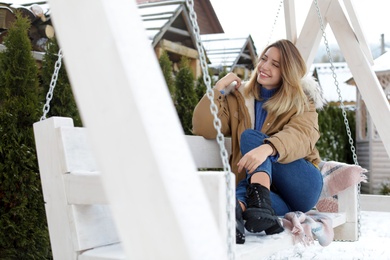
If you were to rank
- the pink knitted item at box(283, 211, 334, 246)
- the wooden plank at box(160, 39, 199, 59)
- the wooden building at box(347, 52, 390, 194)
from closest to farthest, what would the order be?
the pink knitted item at box(283, 211, 334, 246)
the wooden plank at box(160, 39, 199, 59)
the wooden building at box(347, 52, 390, 194)

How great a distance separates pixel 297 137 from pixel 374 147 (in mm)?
7491

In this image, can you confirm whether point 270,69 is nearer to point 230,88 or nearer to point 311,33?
point 230,88

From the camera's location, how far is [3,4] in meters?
4.07

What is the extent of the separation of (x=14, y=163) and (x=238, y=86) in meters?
1.60

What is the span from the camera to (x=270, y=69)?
2301mm

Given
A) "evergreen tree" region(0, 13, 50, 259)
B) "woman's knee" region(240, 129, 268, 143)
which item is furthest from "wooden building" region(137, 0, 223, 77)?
"woman's knee" region(240, 129, 268, 143)

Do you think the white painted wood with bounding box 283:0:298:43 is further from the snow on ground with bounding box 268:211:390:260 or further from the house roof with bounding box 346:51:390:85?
the house roof with bounding box 346:51:390:85

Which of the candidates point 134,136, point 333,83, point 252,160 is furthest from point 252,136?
point 333,83

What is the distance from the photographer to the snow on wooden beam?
0.66 m

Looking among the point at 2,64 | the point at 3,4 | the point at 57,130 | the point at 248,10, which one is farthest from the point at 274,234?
the point at 248,10

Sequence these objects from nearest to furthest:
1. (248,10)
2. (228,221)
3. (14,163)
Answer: (228,221) → (14,163) → (248,10)

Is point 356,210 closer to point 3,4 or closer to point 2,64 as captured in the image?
point 2,64

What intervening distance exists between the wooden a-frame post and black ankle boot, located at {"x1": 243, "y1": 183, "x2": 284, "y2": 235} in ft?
4.43

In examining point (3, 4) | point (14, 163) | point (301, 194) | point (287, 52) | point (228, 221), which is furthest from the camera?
point (3, 4)
